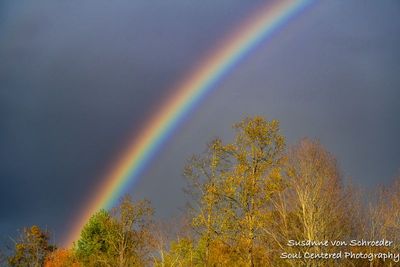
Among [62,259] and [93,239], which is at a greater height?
[93,239]

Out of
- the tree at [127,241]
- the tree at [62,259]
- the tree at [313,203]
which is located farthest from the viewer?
the tree at [62,259]

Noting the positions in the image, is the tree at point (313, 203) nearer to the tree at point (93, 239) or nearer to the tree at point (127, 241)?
the tree at point (127, 241)

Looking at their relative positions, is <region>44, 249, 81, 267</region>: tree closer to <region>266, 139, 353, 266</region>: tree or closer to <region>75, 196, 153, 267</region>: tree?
<region>75, 196, 153, 267</region>: tree

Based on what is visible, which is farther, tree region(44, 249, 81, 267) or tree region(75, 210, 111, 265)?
tree region(44, 249, 81, 267)

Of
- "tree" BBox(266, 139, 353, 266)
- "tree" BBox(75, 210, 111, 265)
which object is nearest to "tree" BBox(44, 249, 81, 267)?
"tree" BBox(75, 210, 111, 265)

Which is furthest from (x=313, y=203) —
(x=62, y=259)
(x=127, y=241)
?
(x=62, y=259)

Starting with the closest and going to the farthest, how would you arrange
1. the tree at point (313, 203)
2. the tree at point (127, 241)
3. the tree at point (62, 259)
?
the tree at point (313, 203), the tree at point (127, 241), the tree at point (62, 259)

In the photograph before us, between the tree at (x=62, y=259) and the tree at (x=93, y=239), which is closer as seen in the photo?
the tree at (x=93, y=239)

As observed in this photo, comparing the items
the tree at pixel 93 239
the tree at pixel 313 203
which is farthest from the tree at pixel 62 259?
the tree at pixel 313 203

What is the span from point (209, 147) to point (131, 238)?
24191 mm

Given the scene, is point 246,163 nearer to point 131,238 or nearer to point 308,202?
point 308,202

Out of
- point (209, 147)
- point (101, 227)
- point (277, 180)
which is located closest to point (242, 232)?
point (277, 180)

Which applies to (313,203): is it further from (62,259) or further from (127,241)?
(62,259)

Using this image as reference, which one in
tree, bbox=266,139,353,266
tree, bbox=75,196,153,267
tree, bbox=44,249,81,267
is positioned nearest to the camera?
tree, bbox=266,139,353,266
